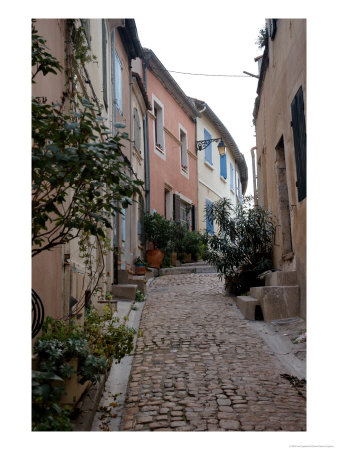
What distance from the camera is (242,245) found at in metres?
10.2

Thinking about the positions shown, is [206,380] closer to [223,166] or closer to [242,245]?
[242,245]

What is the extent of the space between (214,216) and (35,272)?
20.8 ft

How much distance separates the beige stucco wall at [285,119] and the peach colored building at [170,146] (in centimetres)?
514

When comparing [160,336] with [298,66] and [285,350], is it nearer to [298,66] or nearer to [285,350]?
[285,350]

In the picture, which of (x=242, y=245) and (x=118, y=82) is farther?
(x=118, y=82)

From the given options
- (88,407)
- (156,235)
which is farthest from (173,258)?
(88,407)

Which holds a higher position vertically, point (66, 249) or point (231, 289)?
Result: point (66, 249)

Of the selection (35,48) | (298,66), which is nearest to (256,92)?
(298,66)

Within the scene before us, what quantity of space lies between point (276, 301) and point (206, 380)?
286 centimetres

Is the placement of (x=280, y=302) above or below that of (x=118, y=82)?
below

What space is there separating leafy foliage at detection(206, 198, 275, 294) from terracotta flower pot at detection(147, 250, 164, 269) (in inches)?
174

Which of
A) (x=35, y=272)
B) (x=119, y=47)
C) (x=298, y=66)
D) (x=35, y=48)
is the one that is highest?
(x=119, y=47)

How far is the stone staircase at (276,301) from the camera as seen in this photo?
7680mm

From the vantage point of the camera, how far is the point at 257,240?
10.2m
